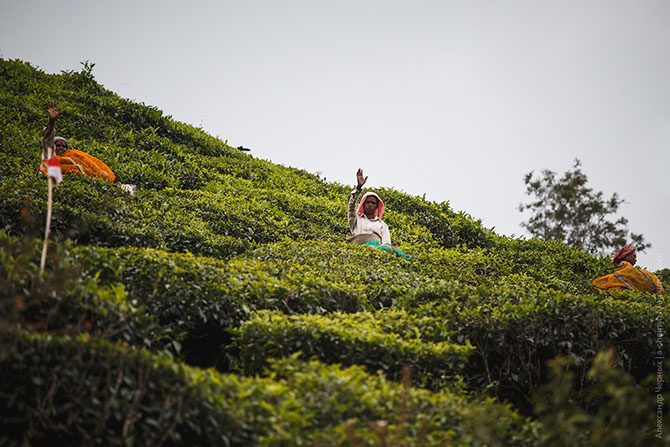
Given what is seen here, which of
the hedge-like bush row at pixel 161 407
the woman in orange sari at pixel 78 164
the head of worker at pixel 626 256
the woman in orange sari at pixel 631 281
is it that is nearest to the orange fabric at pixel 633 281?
the woman in orange sari at pixel 631 281

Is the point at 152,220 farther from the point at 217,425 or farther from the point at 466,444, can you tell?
the point at 466,444

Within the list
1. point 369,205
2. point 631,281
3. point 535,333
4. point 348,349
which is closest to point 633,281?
point 631,281

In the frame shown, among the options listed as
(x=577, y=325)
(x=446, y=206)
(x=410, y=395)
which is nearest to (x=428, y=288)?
(x=577, y=325)

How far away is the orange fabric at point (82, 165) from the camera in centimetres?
1014

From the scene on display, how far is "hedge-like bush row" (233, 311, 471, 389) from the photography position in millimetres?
5059

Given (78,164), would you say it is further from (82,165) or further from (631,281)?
(631,281)

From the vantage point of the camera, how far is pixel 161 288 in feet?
18.3

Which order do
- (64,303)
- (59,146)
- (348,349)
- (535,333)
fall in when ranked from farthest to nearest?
1. (59,146)
2. (535,333)
3. (348,349)
4. (64,303)

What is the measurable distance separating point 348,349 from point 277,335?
2.02ft

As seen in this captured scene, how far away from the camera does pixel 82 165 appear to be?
33.8ft

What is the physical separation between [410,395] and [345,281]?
3.30m

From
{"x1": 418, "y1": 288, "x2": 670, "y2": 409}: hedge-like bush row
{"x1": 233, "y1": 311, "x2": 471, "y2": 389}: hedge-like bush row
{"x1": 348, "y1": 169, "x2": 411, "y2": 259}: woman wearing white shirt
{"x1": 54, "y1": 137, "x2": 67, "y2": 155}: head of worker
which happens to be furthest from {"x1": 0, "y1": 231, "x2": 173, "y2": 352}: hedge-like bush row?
{"x1": 54, "y1": 137, "x2": 67, "y2": 155}: head of worker

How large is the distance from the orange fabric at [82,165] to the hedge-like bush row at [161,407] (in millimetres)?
6938

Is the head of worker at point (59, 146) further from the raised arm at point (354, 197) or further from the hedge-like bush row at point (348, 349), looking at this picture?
the hedge-like bush row at point (348, 349)
